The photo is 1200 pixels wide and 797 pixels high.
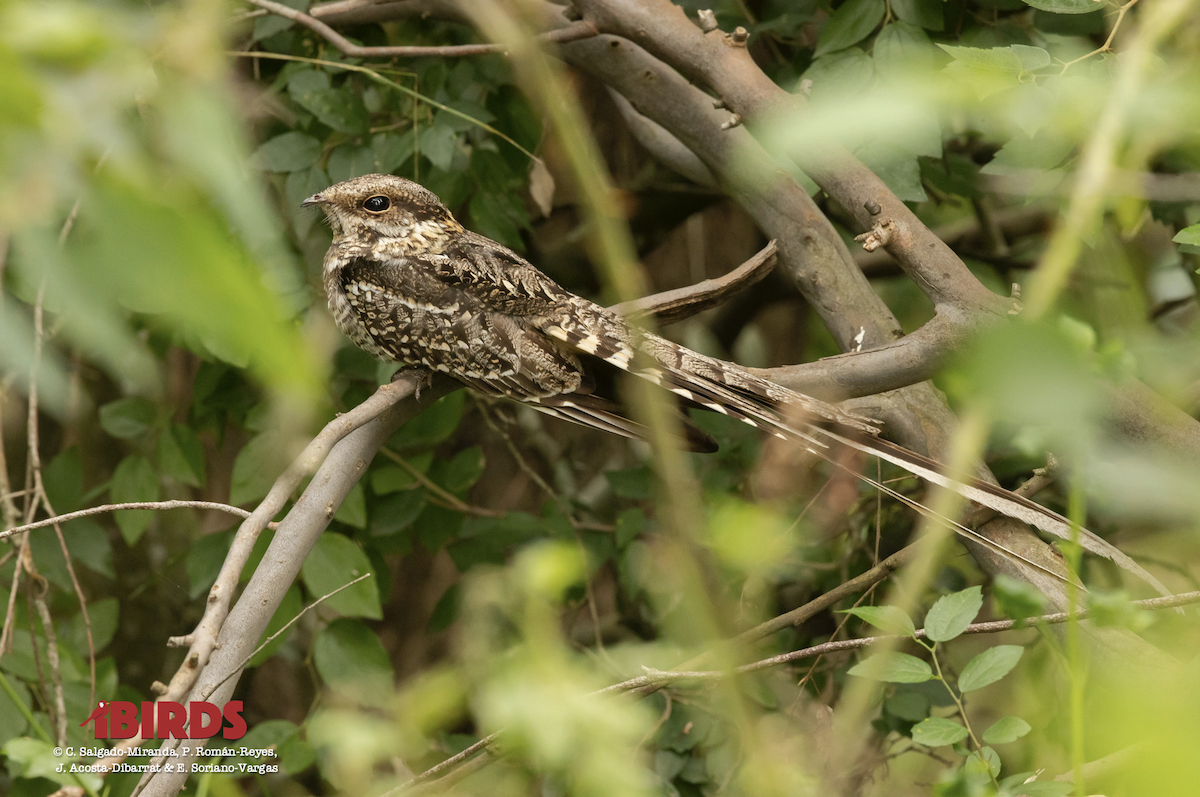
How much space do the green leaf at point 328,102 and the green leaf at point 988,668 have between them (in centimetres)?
173

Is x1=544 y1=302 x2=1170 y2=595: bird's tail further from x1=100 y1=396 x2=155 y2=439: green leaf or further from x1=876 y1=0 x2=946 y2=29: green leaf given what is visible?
x1=100 y1=396 x2=155 y2=439: green leaf

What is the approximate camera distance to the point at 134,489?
220 cm

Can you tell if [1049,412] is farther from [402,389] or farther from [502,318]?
[502,318]

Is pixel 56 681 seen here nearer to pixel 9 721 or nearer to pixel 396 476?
pixel 9 721

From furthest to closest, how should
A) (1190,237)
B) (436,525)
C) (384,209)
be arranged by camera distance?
(436,525)
(384,209)
(1190,237)

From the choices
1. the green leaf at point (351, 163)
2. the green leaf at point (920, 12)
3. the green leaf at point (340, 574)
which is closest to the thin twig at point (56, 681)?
the green leaf at point (340, 574)

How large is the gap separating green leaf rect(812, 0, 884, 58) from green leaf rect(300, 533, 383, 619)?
148cm

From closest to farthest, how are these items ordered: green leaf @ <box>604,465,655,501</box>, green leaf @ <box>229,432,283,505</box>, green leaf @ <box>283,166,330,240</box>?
green leaf @ <box>229,432,283,505</box> → green leaf @ <box>283,166,330,240</box> → green leaf @ <box>604,465,655,501</box>

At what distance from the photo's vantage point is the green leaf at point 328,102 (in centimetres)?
206

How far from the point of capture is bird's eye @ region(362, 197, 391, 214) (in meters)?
2.23

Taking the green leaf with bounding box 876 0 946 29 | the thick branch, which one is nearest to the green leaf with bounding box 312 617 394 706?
the thick branch

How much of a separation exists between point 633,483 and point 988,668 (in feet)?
4.15

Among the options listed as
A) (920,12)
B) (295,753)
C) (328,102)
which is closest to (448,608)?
(295,753)

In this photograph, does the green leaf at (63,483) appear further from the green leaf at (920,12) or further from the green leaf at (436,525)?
the green leaf at (920,12)
